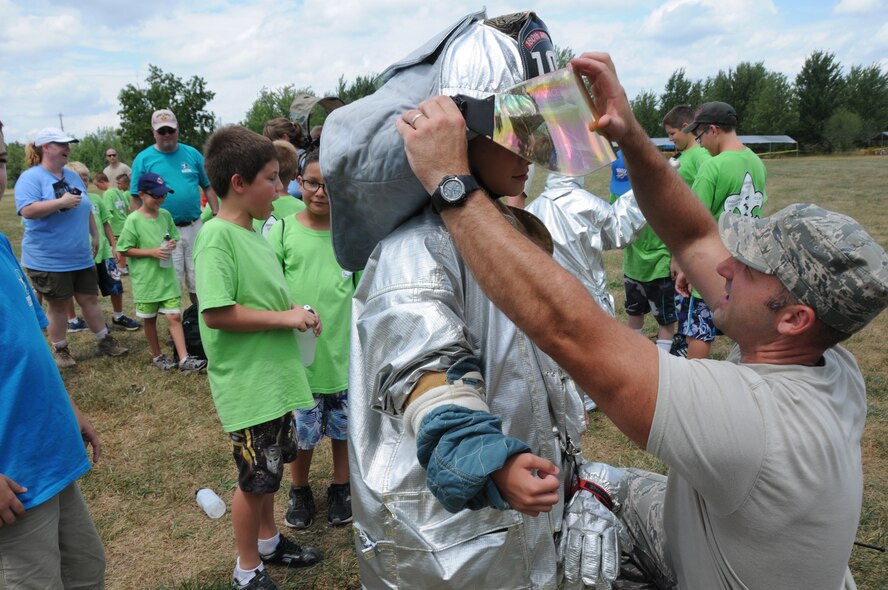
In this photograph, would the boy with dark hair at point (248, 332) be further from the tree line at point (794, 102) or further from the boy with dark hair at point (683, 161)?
the tree line at point (794, 102)

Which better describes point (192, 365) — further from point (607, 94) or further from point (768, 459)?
point (768, 459)

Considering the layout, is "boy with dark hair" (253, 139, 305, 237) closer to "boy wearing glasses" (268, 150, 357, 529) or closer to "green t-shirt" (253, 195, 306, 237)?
"green t-shirt" (253, 195, 306, 237)

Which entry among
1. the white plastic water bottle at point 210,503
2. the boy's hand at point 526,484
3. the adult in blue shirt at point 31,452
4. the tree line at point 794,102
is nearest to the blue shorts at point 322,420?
the white plastic water bottle at point 210,503

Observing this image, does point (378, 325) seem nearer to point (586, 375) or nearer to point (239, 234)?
point (586, 375)

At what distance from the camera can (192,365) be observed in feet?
21.9

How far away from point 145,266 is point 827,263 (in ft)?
21.6

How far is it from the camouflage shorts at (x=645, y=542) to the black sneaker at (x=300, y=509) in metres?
2.45

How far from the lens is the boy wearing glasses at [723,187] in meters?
5.57

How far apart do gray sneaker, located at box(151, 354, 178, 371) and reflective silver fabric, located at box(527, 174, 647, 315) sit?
171 inches

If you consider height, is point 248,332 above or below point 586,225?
below

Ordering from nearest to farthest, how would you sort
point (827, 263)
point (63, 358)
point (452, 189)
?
point (452, 189) < point (827, 263) < point (63, 358)

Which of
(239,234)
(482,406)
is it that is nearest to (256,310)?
(239,234)

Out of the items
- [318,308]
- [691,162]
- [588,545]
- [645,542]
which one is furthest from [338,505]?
[691,162]

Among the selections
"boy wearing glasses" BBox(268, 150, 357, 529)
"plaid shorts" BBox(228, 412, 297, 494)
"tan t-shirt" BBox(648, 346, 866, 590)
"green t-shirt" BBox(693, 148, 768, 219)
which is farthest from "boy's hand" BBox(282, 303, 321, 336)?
"green t-shirt" BBox(693, 148, 768, 219)
